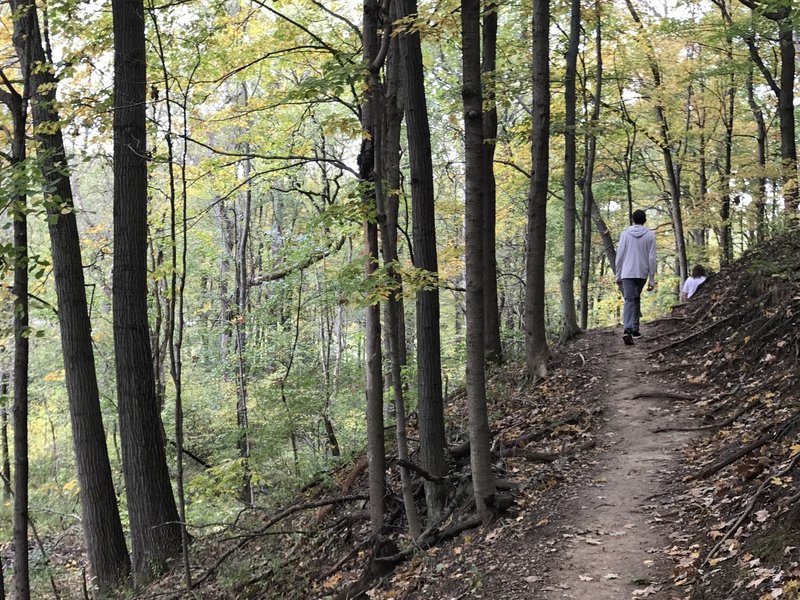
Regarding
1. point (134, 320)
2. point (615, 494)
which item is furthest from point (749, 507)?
point (134, 320)

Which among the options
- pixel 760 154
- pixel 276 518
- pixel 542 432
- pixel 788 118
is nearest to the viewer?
pixel 542 432

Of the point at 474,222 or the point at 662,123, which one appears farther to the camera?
the point at 662,123

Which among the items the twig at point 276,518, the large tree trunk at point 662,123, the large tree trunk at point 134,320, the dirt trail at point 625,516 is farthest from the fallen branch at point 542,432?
the large tree trunk at point 662,123

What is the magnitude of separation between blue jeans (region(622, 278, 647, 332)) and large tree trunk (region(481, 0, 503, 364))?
7.23 feet

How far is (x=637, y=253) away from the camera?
396 inches

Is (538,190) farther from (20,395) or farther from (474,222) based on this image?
(20,395)

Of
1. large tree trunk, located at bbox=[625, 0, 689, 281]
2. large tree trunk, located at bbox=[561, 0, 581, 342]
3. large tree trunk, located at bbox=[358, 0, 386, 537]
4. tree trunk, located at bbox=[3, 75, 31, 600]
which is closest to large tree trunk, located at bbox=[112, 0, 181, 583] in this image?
tree trunk, located at bbox=[3, 75, 31, 600]

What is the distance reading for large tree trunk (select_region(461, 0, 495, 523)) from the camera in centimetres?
535

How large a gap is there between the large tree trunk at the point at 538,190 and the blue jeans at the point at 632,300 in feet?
5.40

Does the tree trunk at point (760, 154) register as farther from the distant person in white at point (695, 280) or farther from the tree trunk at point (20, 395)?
the tree trunk at point (20, 395)

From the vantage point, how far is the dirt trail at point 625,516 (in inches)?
169

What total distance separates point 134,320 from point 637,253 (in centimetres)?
767

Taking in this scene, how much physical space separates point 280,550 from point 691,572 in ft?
18.2

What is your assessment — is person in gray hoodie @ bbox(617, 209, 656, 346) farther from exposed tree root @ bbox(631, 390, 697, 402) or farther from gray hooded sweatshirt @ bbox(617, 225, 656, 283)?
exposed tree root @ bbox(631, 390, 697, 402)
